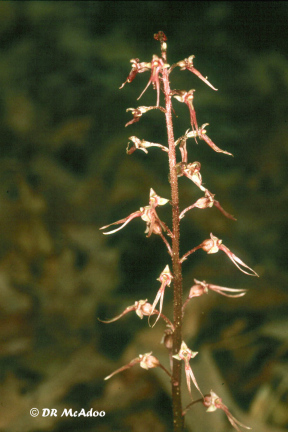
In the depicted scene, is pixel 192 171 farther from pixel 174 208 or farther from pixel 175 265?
pixel 175 265

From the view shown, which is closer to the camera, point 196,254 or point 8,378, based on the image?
point 8,378

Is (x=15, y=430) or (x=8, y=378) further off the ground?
(x=8, y=378)

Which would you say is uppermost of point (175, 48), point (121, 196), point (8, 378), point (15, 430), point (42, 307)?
point (175, 48)

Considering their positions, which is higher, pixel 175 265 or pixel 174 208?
pixel 174 208

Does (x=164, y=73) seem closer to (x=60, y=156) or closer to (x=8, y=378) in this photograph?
(x=60, y=156)

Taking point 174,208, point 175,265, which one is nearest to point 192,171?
point 174,208

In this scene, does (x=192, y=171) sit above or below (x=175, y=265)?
above

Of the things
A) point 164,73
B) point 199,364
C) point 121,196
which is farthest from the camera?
point 121,196

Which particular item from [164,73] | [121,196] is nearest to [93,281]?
[121,196]

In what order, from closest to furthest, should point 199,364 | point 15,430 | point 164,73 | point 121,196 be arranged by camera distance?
1. point 164,73
2. point 15,430
3. point 199,364
4. point 121,196

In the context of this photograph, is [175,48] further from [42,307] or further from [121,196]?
[42,307]
